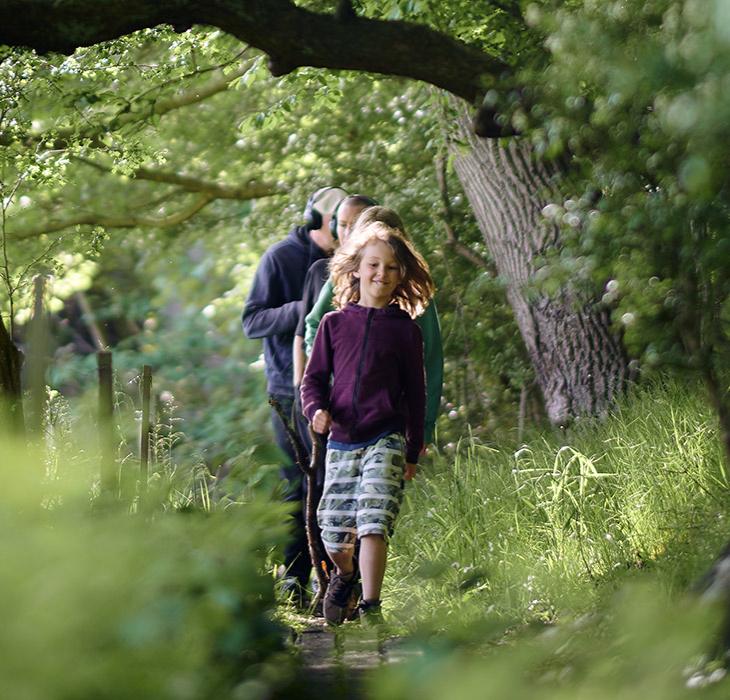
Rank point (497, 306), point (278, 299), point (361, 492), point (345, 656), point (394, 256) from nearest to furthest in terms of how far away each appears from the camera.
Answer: point (345, 656), point (361, 492), point (394, 256), point (278, 299), point (497, 306)

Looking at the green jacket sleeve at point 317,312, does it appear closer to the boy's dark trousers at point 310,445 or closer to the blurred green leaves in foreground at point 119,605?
the boy's dark trousers at point 310,445

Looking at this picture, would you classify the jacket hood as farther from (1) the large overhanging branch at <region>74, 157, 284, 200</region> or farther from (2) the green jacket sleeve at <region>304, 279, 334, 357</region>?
(1) the large overhanging branch at <region>74, 157, 284, 200</region>

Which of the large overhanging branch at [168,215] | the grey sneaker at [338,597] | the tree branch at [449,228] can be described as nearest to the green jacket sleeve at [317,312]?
the grey sneaker at [338,597]

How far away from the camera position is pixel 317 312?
6129 mm

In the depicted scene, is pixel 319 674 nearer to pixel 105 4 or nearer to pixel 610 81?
pixel 610 81

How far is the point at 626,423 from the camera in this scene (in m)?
7.64

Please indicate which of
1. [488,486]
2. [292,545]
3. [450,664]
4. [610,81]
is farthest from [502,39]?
[450,664]

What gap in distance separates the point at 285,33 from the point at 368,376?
1.95 metres

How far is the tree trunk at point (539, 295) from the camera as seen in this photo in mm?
8133

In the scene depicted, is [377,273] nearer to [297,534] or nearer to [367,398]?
[367,398]

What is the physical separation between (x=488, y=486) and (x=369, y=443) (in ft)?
6.33

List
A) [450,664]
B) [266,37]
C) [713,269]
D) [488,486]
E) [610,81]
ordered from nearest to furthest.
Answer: [450,664]
[610,81]
[713,269]
[266,37]
[488,486]

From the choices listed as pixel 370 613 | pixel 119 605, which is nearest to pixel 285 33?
pixel 370 613

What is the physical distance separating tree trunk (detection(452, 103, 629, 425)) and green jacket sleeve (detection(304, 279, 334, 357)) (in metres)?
2.09
